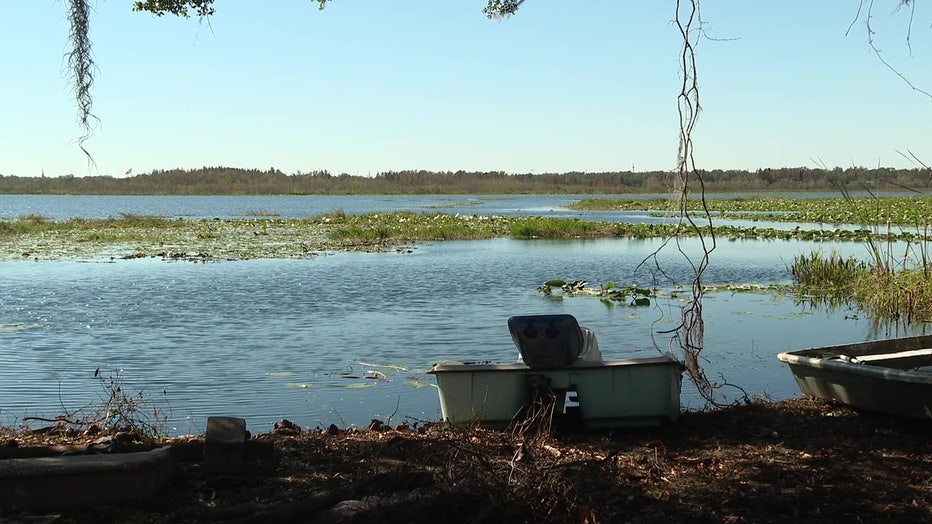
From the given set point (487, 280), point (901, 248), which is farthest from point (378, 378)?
point (901, 248)

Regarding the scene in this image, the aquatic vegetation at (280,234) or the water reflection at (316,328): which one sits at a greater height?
the aquatic vegetation at (280,234)

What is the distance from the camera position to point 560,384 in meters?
7.62

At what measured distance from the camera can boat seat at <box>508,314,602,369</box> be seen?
25.2 feet

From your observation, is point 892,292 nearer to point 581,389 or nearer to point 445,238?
point 581,389

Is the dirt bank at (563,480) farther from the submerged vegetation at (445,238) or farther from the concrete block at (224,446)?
the submerged vegetation at (445,238)

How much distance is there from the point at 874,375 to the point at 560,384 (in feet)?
8.21

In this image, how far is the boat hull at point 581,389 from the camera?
7.64 meters

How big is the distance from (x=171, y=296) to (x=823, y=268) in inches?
569

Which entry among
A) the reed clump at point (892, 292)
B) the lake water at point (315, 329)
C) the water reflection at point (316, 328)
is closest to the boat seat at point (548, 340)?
the water reflection at point (316, 328)

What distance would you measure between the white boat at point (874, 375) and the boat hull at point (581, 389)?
137 centimetres

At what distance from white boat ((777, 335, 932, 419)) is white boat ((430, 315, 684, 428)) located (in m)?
1.37

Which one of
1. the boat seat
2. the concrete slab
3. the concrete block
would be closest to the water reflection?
the boat seat

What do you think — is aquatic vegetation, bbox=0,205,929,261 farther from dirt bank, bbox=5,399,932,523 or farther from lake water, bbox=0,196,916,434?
dirt bank, bbox=5,399,932,523

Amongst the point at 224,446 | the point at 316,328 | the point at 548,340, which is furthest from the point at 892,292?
the point at 224,446
